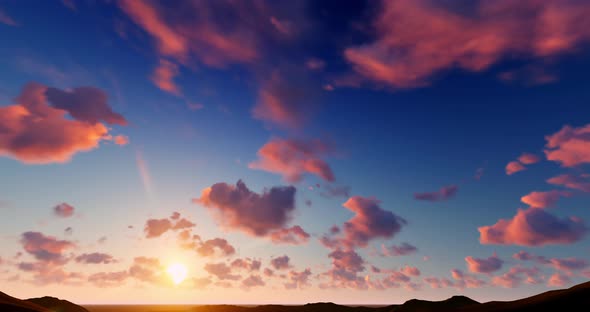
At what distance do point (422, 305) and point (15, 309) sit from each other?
106 meters

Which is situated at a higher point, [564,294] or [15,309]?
[564,294]

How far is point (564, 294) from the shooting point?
3248 inches

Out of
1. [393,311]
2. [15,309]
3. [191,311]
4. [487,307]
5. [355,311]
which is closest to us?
[15,309]

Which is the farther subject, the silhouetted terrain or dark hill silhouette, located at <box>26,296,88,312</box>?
dark hill silhouette, located at <box>26,296,88,312</box>

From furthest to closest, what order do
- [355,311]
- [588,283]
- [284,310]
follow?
1. [284,310]
2. [355,311]
3. [588,283]

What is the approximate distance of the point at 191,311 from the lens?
176500 millimetres

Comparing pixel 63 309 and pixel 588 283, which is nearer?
pixel 588 283

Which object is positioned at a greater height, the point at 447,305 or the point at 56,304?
the point at 447,305

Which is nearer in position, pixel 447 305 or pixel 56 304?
pixel 447 305

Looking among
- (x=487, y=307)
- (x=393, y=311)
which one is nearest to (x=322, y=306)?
(x=393, y=311)

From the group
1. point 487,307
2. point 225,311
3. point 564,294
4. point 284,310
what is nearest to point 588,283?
point 564,294

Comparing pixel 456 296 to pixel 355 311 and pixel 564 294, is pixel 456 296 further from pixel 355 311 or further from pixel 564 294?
pixel 564 294

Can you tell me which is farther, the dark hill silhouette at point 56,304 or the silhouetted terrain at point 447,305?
the dark hill silhouette at point 56,304

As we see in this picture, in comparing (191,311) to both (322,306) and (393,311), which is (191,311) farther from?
(393,311)
